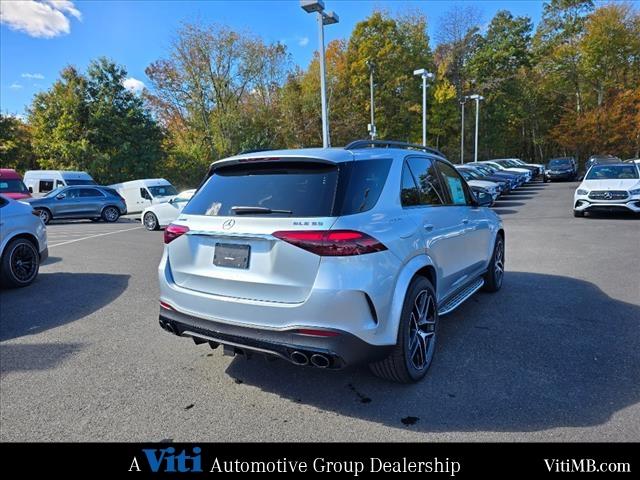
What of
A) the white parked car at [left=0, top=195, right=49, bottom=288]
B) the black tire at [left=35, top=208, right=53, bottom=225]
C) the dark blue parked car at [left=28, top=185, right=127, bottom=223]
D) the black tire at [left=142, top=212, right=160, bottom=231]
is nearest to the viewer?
the white parked car at [left=0, top=195, right=49, bottom=288]

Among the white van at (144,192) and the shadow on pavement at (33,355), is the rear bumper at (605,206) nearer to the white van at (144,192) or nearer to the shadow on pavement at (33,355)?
the shadow on pavement at (33,355)

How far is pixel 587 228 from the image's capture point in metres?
10.8

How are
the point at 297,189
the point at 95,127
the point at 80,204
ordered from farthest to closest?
the point at 95,127 → the point at 80,204 → the point at 297,189

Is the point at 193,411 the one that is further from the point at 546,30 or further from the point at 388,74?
the point at 546,30

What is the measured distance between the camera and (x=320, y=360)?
8.80 ft

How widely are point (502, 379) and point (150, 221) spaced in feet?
45.5

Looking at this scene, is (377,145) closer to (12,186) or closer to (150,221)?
(150,221)

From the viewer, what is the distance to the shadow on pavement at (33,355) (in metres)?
3.77

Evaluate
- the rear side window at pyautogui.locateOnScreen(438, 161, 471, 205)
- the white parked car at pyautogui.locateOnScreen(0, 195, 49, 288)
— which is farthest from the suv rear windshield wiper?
the white parked car at pyautogui.locateOnScreen(0, 195, 49, 288)

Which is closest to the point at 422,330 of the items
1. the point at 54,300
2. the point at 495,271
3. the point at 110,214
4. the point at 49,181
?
the point at 495,271

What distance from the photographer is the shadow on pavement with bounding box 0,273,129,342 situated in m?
4.93

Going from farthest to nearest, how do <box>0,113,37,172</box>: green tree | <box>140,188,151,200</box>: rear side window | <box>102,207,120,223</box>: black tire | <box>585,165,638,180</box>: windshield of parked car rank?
<box>0,113,37,172</box>: green tree, <box>140,188,151,200</box>: rear side window, <box>102,207,120,223</box>: black tire, <box>585,165,638,180</box>: windshield of parked car

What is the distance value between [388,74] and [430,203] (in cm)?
4136
